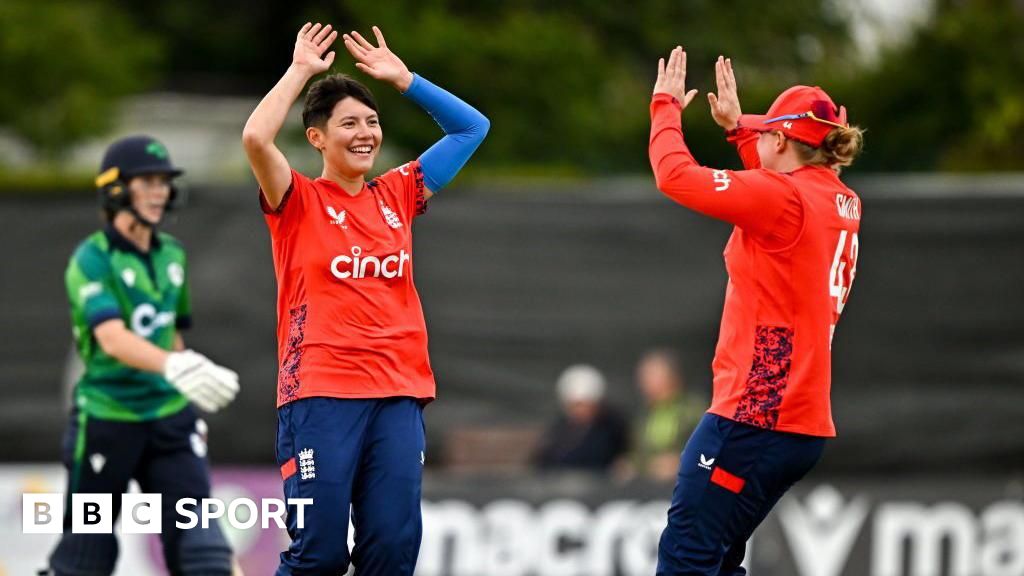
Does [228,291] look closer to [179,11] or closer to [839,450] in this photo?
[839,450]

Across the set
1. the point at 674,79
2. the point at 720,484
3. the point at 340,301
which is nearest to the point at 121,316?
the point at 340,301

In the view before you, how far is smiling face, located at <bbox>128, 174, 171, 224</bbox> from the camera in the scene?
7.39 metres

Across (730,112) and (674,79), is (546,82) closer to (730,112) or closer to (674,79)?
(730,112)

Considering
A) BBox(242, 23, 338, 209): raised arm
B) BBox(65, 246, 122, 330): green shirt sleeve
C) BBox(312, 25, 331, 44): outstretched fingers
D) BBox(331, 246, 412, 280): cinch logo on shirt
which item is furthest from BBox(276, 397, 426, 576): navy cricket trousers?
BBox(65, 246, 122, 330): green shirt sleeve

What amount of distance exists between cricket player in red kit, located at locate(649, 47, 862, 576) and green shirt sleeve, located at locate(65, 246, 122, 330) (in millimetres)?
2536

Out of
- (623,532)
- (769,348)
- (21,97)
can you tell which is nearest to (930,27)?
(623,532)

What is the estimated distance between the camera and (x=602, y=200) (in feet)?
39.9

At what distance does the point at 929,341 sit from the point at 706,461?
613 centimetres

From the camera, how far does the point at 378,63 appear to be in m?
6.18

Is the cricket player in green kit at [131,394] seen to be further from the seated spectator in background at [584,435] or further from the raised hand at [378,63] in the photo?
the seated spectator in background at [584,435]

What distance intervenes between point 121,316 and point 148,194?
569 mm

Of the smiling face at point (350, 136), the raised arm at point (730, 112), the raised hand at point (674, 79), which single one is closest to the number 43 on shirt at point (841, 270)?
the raised arm at point (730, 112)

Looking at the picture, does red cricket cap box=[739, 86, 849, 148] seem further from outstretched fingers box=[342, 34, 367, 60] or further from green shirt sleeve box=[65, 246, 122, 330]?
green shirt sleeve box=[65, 246, 122, 330]

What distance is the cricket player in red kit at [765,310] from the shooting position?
6.11 metres
